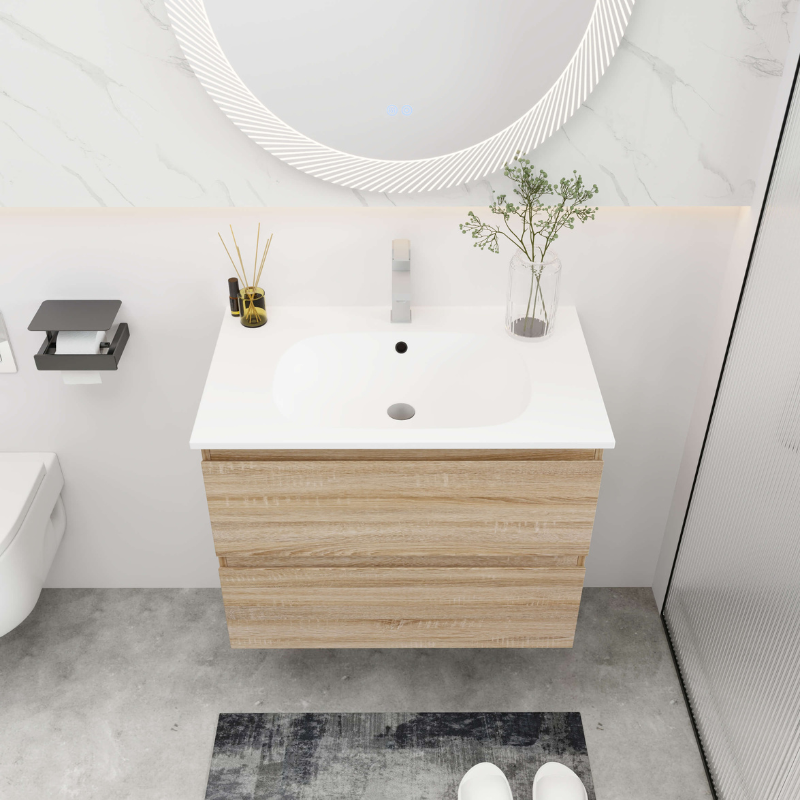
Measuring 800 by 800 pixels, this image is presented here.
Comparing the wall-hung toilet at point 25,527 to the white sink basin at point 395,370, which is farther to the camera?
the wall-hung toilet at point 25,527

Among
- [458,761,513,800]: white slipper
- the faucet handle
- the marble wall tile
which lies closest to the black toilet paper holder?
the marble wall tile

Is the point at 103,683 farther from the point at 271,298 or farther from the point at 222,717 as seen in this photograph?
the point at 271,298

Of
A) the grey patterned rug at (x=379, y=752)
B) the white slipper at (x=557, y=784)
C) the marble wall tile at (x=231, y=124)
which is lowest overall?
the grey patterned rug at (x=379, y=752)

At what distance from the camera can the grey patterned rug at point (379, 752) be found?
200 centimetres

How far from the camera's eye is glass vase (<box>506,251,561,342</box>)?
1854 millimetres

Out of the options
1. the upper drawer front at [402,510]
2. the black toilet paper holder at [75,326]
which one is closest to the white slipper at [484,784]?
the upper drawer front at [402,510]

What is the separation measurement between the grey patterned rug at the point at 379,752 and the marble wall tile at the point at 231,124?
133 cm

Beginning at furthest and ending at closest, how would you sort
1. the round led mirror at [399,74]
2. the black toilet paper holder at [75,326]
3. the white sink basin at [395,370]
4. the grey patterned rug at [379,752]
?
1. the grey patterned rug at [379,752]
2. the black toilet paper holder at [75,326]
3. the white sink basin at [395,370]
4. the round led mirror at [399,74]

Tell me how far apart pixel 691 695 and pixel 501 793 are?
635mm

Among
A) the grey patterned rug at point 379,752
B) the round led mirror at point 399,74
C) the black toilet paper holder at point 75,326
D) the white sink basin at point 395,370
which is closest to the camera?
the round led mirror at point 399,74

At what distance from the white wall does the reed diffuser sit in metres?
0.03

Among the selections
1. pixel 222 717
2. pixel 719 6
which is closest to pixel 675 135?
pixel 719 6

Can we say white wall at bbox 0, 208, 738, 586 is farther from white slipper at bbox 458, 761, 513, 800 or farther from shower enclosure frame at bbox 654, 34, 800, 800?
white slipper at bbox 458, 761, 513, 800

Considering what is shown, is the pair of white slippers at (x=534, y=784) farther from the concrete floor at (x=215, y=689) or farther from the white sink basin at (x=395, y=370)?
the white sink basin at (x=395, y=370)
